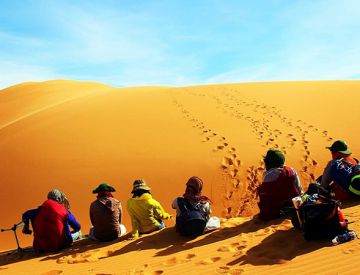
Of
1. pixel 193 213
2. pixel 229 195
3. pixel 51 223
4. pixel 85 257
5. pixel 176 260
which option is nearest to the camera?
pixel 176 260

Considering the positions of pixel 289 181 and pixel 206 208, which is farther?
pixel 206 208

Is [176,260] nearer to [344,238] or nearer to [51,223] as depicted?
[344,238]

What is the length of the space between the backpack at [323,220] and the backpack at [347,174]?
4.79 ft

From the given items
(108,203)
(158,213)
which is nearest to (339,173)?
(158,213)

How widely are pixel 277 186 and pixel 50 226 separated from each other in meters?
3.71

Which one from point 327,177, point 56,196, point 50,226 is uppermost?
point 56,196

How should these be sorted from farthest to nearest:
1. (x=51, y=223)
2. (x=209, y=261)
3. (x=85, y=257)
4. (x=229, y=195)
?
(x=229, y=195), (x=51, y=223), (x=85, y=257), (x=209, y=261)

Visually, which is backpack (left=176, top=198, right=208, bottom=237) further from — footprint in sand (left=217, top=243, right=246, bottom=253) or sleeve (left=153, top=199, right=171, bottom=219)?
footprint in sand (left=217, top=243, right=246, bottom=253)

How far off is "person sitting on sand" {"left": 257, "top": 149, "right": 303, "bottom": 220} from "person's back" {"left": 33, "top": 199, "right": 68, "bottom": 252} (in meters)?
3.29

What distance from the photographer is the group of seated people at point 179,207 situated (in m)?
5.75

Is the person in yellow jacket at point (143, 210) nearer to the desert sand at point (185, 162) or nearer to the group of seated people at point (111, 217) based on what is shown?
the group of seated people at point (111, 217)

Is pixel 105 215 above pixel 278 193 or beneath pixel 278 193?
above

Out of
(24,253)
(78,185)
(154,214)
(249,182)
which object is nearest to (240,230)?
(154,214)

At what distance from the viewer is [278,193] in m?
5.71
